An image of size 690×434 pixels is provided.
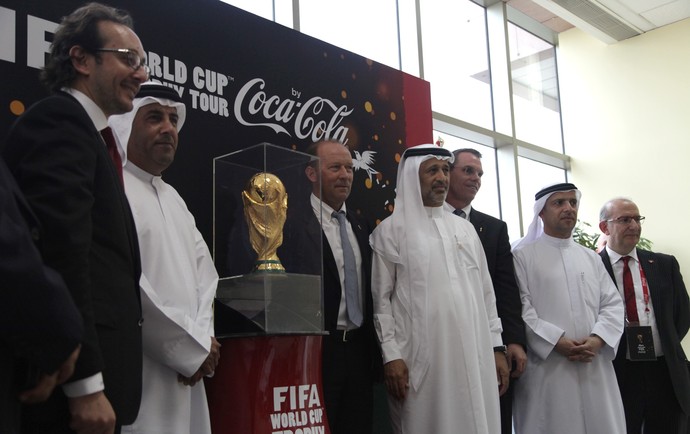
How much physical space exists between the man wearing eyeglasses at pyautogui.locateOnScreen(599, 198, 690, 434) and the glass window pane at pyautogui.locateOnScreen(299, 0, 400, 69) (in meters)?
2.98

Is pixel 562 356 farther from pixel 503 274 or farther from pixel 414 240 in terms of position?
pixel 414 240

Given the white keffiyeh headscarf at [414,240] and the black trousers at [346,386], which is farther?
the white keffiyeh headscarf at [414,240]

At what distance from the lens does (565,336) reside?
4.10 metres

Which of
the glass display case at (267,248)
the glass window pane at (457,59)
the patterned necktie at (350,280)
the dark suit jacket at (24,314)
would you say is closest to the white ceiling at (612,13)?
the glass window pane at (457,59)

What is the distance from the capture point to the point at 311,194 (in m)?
3.20

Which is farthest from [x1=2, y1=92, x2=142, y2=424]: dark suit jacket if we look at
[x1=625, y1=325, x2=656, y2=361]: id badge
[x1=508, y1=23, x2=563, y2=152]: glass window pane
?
[x1=508, y1=23, x2=563, y2=152]: glass window pane

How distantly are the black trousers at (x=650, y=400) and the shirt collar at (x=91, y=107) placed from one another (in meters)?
3.76

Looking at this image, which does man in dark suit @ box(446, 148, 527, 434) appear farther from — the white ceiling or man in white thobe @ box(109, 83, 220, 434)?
the white ceiling

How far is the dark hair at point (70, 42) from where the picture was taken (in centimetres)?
202

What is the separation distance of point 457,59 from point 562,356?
16.0 feet

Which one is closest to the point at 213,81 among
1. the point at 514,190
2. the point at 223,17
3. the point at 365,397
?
the point at 223,17

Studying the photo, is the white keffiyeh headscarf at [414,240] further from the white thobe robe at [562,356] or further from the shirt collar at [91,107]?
the shirt collar at [91,107]

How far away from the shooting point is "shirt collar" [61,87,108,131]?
197 cm

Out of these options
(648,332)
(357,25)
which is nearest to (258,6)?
(357,25)
